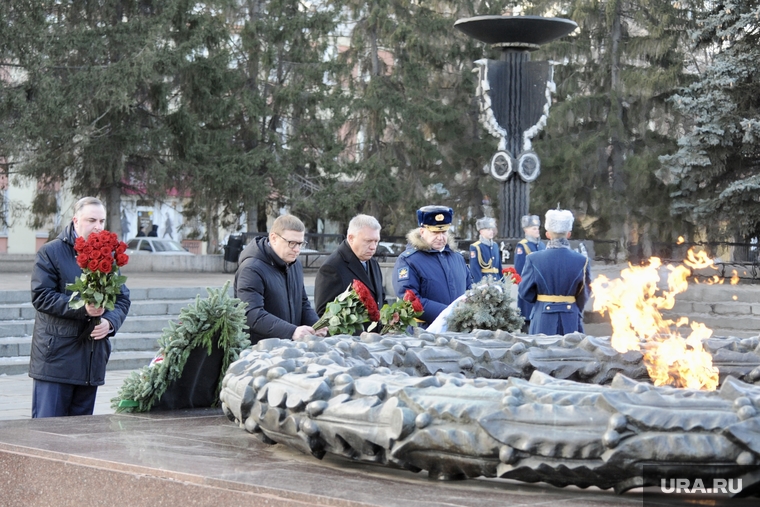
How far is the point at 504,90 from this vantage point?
1823 cm

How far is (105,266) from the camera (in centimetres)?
478

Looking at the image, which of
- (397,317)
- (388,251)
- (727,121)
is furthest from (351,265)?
(388,251)

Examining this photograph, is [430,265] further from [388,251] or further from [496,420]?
[388,251]

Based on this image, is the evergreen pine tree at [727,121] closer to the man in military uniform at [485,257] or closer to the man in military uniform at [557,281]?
the man in military uniform at [485,257]

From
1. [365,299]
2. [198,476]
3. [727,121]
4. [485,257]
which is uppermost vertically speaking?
[727,121]

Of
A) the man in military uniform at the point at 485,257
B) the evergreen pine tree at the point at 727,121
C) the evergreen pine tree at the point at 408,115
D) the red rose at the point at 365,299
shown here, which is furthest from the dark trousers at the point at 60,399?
the evergreen pine tree at the point at 408,115

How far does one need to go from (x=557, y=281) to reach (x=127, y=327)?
271 inches

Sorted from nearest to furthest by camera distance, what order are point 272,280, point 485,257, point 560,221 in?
1. point 272,280
2. point 560,221
3. point 485,257

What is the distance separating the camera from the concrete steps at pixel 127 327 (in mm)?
11094

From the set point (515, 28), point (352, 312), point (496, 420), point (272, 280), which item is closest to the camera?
point (496, 420)

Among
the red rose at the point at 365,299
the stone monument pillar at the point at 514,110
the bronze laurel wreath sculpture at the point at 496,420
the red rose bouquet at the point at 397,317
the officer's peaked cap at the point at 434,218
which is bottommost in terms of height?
the bronze laurel wreath sculpture at the point at 496,420

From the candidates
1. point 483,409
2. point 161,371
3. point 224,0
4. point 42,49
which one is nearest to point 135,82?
point 42,49

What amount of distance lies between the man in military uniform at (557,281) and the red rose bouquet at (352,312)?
2.59 m

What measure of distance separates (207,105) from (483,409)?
2676 cm
